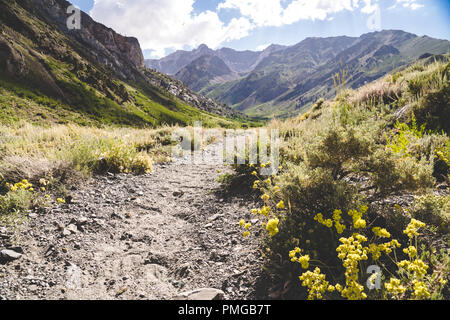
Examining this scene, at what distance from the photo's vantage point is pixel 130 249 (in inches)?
133

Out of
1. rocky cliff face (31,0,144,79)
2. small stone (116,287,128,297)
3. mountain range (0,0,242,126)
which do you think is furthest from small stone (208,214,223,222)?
rocky cliff face (31,0,144,79)

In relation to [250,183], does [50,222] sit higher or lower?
lower

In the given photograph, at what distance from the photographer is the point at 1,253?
106 inches

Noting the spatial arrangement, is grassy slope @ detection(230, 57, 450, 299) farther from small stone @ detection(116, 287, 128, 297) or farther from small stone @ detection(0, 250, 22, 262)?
small stone @ detection(0, 250, 22, 262)

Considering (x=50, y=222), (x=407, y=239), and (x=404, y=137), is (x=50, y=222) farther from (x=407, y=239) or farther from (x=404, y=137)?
(x=404, y=137)

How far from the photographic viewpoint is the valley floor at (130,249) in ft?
8.31

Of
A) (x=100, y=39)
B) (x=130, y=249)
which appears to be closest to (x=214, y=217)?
(x=130, y=249)

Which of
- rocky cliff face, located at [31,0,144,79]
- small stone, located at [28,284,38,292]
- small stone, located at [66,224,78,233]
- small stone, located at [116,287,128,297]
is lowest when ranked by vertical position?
small stone, located at [116,287,128,297]

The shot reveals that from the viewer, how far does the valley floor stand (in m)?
2.53

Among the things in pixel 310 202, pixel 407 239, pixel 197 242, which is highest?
pixel 310 202

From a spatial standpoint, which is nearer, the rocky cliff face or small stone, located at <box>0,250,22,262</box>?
small stone, located at <box>0,250,22,262</box>

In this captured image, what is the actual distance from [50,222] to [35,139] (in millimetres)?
5260

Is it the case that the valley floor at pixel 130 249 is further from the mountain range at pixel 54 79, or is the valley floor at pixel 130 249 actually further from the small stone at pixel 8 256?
the mountain range at pixel 54 79
